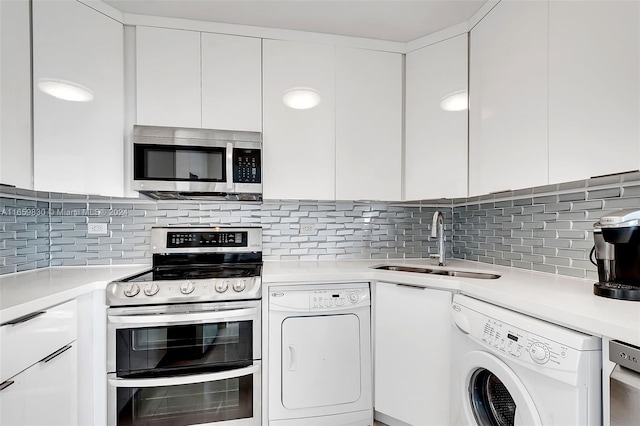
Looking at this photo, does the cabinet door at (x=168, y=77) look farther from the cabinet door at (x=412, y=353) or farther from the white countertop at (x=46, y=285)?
the cabinet door at (x=412, y=353)

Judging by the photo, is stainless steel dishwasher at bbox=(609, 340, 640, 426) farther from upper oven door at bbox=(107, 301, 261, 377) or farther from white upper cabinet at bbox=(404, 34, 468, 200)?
upper oven door at bbox=(107, 301, 261, 377)

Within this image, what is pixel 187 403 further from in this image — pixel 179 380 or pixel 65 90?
pixel 65 90

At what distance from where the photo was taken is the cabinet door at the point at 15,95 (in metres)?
1.40

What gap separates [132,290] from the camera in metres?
1.57

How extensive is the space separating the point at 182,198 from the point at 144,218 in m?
0.31

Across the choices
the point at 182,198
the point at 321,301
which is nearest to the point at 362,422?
the point at 321,301

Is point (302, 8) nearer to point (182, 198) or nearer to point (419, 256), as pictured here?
point (182, 198)

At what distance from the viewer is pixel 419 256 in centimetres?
255

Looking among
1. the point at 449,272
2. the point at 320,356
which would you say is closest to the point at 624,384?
the point at 449,272

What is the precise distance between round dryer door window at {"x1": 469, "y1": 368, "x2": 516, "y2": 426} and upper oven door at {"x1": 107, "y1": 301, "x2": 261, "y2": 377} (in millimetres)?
1082

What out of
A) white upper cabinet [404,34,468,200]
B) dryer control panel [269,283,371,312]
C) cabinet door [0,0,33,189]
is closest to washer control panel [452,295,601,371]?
dryer control panel [269,283,371,312]

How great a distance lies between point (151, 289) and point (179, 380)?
1.58 feet

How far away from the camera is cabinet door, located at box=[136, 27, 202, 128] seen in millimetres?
1854

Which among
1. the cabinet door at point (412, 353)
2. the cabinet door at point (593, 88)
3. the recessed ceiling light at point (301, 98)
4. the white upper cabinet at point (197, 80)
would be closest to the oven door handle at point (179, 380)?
the cabinet door at point (412, 353)
